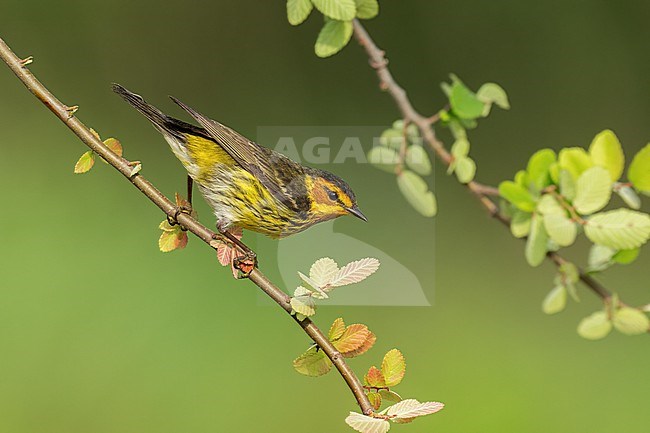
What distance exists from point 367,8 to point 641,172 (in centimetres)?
20

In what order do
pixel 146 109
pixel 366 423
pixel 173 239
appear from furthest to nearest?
pixel 146 109
pixel 173 239
pixel 366 423

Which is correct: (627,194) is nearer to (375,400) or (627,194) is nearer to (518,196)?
(518,196)

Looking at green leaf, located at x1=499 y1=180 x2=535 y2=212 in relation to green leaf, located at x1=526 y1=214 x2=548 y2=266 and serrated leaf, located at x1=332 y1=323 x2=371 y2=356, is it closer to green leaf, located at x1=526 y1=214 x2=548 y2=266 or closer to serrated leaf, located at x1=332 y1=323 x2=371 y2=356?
green leaf, located at x1=526 y1=214 x2=548 y2=266

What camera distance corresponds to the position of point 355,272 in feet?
1.35

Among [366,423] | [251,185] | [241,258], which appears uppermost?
[251,185]

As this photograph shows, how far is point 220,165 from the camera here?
2.25 ft

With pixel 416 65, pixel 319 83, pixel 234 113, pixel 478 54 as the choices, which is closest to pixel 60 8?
pixel 234 113

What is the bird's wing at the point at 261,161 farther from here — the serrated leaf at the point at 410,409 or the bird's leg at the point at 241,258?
the serrated leaf at the point at 410,409

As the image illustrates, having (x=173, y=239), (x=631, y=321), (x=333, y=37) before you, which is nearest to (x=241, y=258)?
(x=173, y=239)

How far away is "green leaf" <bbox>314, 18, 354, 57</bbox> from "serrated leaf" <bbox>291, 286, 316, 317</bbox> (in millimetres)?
170

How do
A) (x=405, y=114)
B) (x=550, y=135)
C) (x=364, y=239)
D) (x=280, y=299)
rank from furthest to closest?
(x=550, y=135) → (x=364, y=239) → (x=405, y=114) → (x=280, y=299)

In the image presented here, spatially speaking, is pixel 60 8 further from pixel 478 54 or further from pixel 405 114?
pixel 405 114

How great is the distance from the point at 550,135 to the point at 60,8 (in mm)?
1091

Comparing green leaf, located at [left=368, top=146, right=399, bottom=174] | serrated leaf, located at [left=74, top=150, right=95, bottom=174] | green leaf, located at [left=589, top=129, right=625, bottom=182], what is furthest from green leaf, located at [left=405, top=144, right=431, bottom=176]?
serrated leaf, located at [left=74, top=150, right=95, bottom=174]
